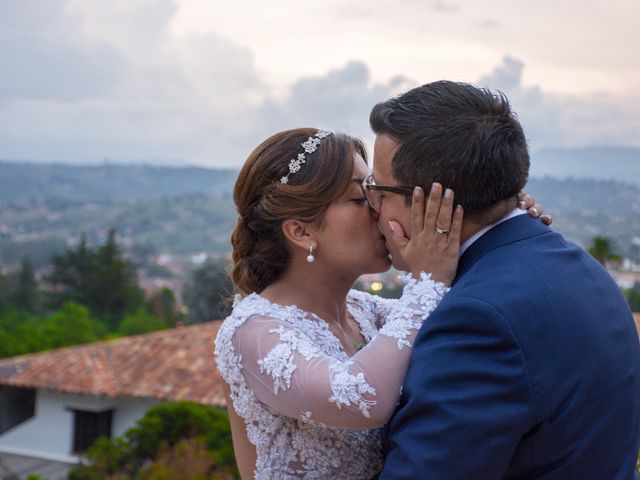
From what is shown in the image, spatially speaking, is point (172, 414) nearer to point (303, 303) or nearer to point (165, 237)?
point (303, 303)

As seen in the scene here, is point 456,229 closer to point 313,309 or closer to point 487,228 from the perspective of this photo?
→ point 487,228

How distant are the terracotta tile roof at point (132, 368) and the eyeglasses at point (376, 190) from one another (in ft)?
58.2

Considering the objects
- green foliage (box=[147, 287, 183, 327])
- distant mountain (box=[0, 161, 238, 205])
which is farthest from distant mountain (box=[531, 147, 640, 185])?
distant mountain (box=[0, 161, 238, 205])

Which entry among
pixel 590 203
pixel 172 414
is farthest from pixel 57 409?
pixel 590 203

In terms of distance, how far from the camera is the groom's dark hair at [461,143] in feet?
7.37

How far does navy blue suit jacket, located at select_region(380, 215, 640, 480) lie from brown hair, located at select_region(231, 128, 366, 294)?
0.79m

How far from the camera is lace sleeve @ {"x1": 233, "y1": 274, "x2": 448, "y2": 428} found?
237 cm

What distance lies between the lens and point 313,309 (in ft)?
10.3

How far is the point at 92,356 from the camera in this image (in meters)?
23.5

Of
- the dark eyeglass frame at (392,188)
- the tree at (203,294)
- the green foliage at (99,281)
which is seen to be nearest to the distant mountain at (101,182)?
the green foliage at (99,281)

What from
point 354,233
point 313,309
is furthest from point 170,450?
point 354,233

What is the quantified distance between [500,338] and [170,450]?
10.8 metres

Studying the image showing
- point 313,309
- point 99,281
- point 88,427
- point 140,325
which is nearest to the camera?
point 313,309

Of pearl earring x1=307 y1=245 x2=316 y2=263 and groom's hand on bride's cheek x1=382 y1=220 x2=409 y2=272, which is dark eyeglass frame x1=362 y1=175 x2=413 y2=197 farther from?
pearl earring x1=307 y1=245 x2=316 y2=263
